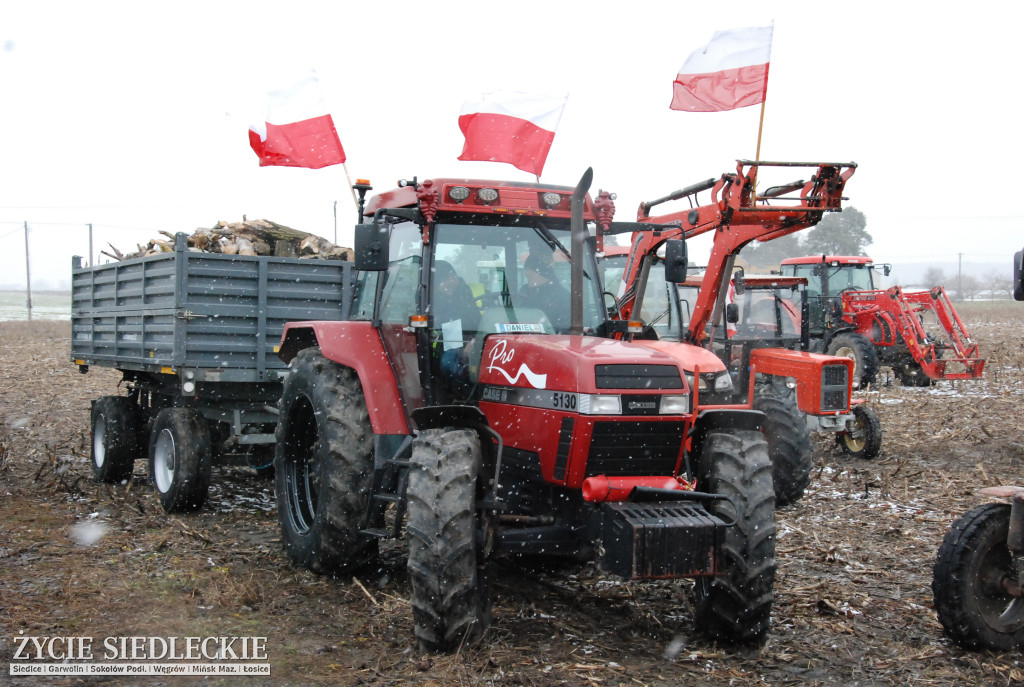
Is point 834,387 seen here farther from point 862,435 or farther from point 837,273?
point 837,273

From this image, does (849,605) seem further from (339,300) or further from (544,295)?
(339,300)

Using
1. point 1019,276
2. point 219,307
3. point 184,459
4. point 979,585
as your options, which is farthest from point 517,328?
point 184,459

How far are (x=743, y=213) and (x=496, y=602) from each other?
4628 millimetres

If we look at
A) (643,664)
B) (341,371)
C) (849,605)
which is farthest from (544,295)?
(849,605)

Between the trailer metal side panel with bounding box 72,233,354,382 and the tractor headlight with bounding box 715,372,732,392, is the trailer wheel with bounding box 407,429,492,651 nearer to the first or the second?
the tractor headlight with bounding box 715,372,732,392

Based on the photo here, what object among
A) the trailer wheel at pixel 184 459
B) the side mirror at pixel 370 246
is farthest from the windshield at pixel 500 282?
the trailer wheel at pixel 184 459

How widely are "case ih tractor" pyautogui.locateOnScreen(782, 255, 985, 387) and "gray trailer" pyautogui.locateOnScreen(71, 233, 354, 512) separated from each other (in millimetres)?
11498

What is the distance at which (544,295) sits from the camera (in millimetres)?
5461

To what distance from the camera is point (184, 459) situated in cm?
758

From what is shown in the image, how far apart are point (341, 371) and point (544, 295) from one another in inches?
58.1

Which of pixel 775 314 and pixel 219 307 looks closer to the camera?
pixel 219 307

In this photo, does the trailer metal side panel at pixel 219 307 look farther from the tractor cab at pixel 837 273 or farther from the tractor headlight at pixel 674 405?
the tractor cab at pixel 837 273

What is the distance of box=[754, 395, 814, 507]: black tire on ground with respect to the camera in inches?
320

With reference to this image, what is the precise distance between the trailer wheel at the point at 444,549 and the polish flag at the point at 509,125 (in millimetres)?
4984
